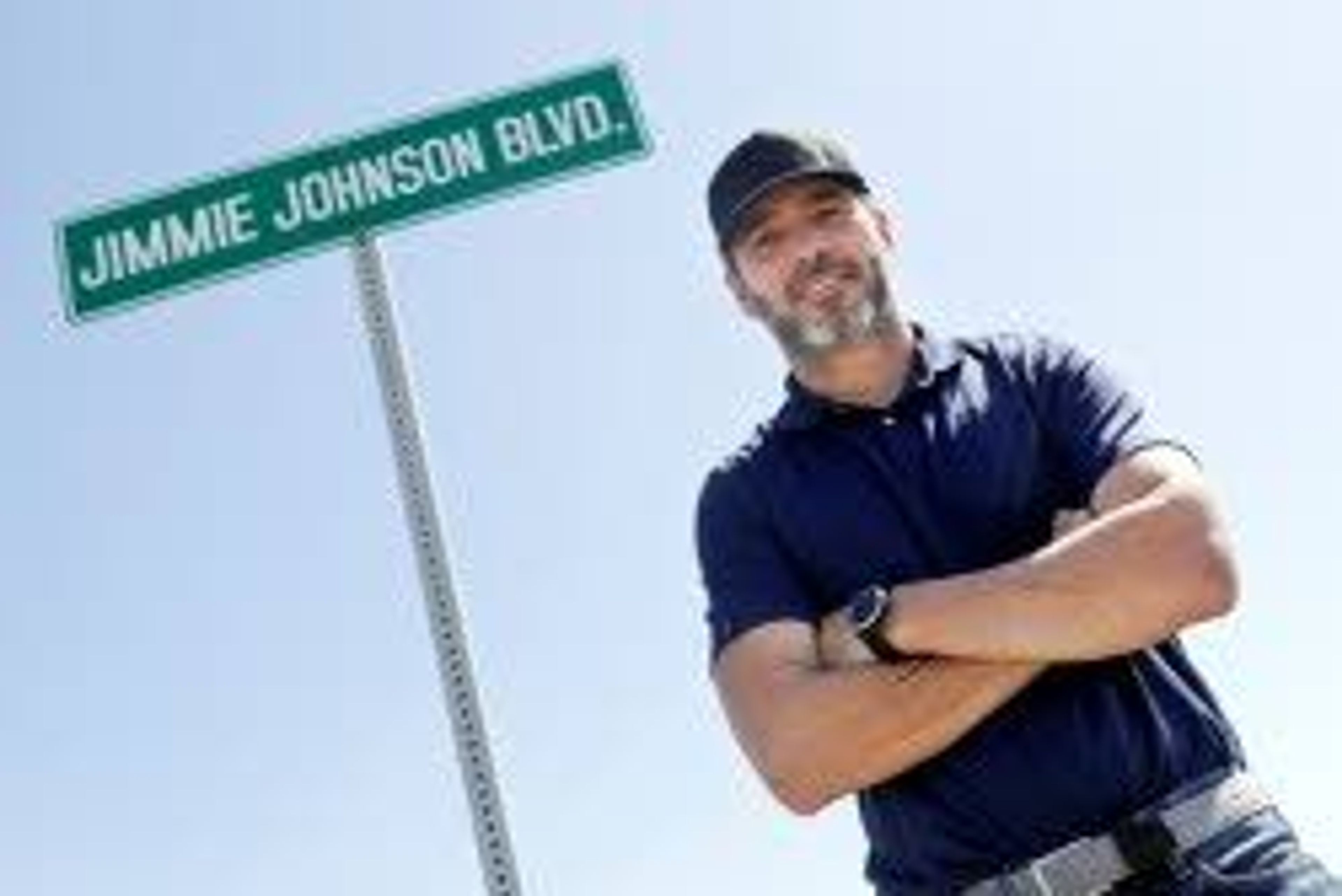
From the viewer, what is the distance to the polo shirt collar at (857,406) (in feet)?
12.4

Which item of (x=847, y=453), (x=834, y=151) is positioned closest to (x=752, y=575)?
(x=847, y=453)

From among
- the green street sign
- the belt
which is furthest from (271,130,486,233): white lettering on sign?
the belt

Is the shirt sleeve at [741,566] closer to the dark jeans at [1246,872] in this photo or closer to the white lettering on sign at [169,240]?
the dark jeans at [1246,872]

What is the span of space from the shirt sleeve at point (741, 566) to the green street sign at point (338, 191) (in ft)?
6.47

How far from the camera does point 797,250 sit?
385 cm

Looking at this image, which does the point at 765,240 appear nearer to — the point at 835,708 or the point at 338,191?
the point at 835,708

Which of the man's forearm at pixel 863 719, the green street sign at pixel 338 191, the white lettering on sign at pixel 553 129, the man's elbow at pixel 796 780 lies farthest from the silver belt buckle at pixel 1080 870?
the white lettering on sign at pixel 553 129

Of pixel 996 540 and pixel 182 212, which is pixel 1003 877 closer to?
pixel 996 540

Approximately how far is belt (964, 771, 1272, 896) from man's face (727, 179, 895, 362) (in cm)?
110

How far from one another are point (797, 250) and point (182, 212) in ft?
7.98

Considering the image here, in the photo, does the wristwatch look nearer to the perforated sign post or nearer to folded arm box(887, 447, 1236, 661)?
folded arm box(887, 447, 1236, 661)

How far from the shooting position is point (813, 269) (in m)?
3.84

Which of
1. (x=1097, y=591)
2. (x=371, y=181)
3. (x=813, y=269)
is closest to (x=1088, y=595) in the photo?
(x=1097, y=591)

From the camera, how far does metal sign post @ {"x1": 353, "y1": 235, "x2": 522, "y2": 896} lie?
4.30 m
